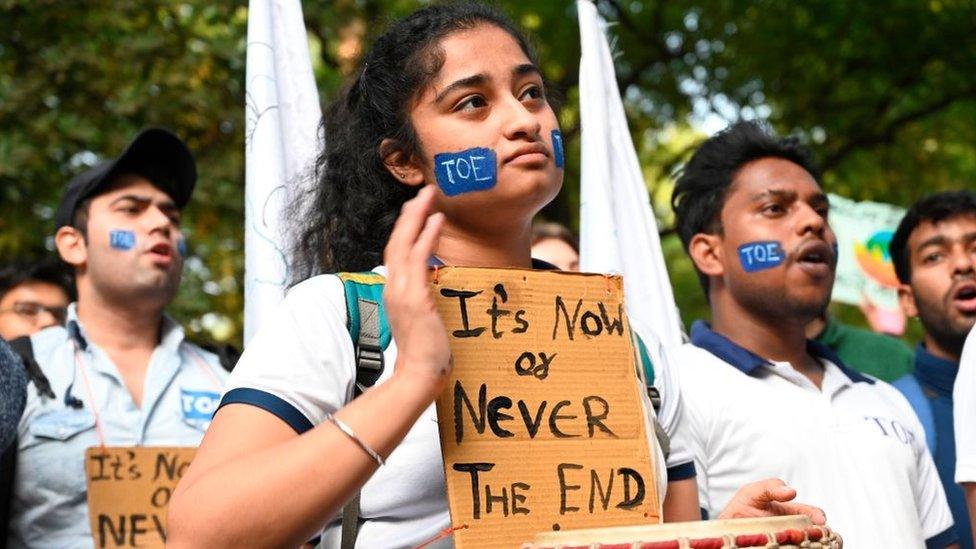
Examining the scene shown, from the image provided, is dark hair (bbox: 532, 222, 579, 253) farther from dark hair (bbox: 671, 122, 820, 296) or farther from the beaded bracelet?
the beaded bracelet

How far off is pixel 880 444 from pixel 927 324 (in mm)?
1383

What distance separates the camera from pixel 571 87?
467 inches

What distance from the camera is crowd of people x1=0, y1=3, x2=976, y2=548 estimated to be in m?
2.10

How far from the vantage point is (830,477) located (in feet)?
12.0

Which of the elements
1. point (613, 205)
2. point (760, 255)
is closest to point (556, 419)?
point (760, 255)

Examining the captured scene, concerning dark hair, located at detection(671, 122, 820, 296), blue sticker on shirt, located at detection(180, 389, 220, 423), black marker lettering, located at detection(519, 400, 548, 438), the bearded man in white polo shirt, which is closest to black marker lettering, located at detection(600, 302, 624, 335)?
black marker lettering, located at detection(519, 400, 548, 438)

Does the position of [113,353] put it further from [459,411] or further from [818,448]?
[459,411]

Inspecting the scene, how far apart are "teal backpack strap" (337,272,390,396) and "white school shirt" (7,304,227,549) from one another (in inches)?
96.1

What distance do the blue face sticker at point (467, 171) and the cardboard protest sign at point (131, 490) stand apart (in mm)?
2109

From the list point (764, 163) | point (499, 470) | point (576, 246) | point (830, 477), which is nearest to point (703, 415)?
point (830, 477)

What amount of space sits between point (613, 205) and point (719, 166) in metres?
0.39

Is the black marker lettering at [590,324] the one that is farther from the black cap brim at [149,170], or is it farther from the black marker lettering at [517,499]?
the black cap brim at [149,170]

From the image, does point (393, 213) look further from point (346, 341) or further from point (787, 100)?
point (787, 100)

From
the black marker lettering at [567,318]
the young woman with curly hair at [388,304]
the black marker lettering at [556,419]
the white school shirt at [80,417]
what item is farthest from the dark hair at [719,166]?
the black marker lettering at [556,419]
